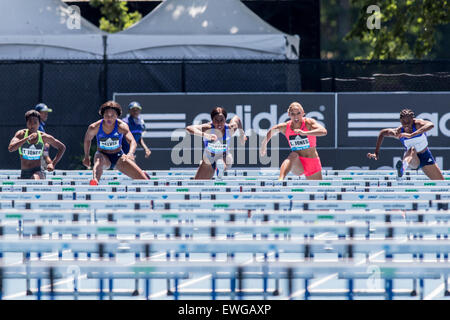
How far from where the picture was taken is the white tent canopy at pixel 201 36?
67.4 ft

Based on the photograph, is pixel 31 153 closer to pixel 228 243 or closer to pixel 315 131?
pixel 315 131

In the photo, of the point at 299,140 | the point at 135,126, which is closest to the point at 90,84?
the point at 135,126

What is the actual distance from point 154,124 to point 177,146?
687mm

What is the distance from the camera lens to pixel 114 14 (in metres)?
25.4

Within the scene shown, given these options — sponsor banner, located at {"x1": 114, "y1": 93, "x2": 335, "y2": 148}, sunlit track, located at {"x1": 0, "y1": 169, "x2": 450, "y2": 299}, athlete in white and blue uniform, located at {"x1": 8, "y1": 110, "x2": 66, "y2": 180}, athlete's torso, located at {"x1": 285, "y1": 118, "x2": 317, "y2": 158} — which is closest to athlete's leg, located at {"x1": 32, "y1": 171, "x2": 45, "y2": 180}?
athlete in white and blue uniform, located at {"x1": 8, "y1": 110, "x2": 66, "y2": 180}

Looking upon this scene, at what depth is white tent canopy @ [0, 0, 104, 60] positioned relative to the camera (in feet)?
67.3

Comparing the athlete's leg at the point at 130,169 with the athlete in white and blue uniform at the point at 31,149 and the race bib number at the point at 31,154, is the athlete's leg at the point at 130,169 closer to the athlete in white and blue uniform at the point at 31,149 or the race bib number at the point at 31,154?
the athlete in white and blue uniform at the point at 31,149

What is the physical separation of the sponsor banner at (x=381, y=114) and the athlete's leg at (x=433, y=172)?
4338 millimetres

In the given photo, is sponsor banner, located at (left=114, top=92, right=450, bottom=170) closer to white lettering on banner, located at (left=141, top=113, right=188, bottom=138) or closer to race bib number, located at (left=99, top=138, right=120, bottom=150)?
white lettering on banner, located at (left=141, top=113, right=188, bottom=138)

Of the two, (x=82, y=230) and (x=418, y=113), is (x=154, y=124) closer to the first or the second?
(x=418, y=113)

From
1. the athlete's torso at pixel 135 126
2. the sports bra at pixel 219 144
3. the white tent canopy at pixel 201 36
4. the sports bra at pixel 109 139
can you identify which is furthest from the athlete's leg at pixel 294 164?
the white tent canopy at pixel 201 36

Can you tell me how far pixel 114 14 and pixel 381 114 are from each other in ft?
33.3

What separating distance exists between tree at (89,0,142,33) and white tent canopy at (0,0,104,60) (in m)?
3.33
